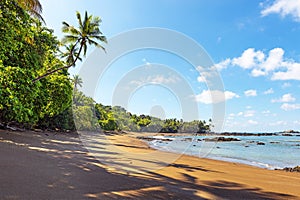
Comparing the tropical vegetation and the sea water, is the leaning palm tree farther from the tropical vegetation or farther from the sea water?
the sea water

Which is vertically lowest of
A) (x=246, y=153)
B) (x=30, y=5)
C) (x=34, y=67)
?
(x=246, y=153)

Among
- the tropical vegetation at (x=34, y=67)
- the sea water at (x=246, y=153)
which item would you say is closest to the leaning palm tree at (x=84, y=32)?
the tropical vegetation at (x=34, y=67)

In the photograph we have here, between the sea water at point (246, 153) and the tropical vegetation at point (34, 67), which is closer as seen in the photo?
the tropical vegetation at point (34, 67)

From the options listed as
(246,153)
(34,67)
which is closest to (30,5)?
(34,67)

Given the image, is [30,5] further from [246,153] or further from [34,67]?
[246,153]

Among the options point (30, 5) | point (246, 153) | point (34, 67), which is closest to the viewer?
point (30, 5)

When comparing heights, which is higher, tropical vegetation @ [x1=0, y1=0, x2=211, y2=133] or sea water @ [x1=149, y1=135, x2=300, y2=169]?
tropical vegetation @ [x1=0, y1=0, x2=211, y2=133]

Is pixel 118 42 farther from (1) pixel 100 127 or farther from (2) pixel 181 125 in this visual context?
(2) pixel 181 125

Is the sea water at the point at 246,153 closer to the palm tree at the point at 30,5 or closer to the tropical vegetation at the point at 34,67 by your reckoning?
the tropical vegetation at the point at 34,67

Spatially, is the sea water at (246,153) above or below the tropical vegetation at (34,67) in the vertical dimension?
below

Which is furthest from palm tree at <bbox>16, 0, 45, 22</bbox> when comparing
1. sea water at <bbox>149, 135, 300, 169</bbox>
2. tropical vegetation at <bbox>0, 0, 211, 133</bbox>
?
sea water at <bbox>149, 135, 300, 169</bbox>

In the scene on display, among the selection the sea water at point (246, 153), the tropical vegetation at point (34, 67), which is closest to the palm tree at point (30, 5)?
the tropical vegetation at point (34, 67)

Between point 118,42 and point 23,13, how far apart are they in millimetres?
5179

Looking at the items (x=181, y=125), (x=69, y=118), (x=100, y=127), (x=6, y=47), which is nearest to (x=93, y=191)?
(x=6, y=47)
